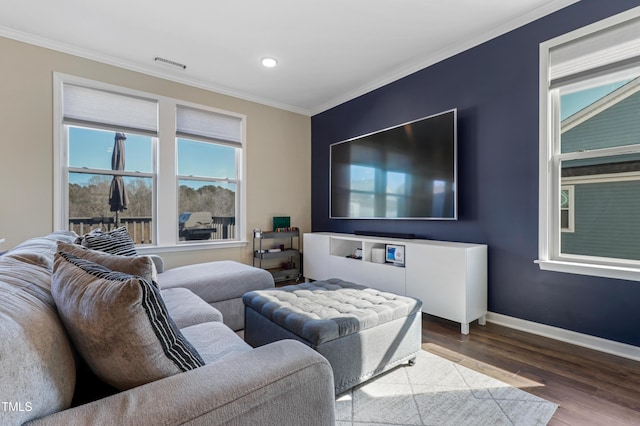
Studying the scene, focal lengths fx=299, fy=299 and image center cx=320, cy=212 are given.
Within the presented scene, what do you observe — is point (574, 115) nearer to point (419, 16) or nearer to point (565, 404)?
point (419, 16)

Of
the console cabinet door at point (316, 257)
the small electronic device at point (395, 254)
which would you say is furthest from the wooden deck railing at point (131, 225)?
the small electronic device at point (395, 254)

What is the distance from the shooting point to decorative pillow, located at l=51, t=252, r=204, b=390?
0.69 meters

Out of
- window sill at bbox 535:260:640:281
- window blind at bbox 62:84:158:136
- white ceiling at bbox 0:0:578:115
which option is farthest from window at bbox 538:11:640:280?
window blind at bbox 62:84:158:136

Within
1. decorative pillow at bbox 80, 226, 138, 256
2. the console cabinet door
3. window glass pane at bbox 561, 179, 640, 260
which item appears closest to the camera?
decorative pillow at bbox 80, 226, 138, 256

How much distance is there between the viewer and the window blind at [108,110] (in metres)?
3.00

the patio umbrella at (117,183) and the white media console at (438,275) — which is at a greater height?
the patio umbrella at (117,183)

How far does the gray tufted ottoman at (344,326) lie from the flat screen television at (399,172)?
4.49 ft

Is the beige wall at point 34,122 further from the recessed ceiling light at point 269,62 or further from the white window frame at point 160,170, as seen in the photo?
the recessed ceiling light at point 269,62

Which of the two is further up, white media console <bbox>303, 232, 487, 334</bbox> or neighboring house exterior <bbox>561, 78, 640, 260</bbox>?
neighboring house exterior <bbox>561, 78, 640, 260</bbox>

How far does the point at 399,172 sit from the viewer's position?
3.33m

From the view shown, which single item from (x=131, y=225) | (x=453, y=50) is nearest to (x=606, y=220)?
(x=453, y=50)

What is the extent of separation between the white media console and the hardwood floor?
187mm

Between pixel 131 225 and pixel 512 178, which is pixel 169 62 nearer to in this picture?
pixel 131 225

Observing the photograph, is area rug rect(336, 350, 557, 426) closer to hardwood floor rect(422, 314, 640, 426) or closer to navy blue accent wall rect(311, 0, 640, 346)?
hardwood floor rect(422, 314, 640, 426)
